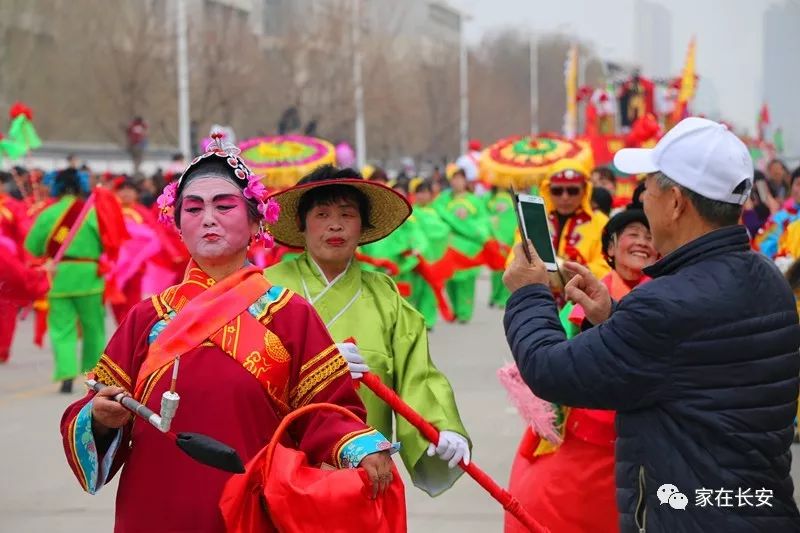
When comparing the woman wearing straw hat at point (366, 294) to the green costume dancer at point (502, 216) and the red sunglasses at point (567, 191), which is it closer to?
the red sunglasses at point (567, 191)

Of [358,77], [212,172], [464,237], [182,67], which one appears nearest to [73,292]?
[464,237]

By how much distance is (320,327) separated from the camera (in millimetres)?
3385

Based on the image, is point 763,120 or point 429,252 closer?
point 429,252

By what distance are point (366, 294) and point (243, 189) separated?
1.13 m

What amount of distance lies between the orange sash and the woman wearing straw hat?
907 mm

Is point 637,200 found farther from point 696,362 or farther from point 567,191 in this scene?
point 696,362

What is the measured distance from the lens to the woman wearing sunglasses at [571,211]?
7133 millimetres

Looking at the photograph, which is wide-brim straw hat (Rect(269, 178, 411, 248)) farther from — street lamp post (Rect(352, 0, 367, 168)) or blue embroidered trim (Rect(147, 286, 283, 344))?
street lamp post (Rect(352, 0, 367, 168))

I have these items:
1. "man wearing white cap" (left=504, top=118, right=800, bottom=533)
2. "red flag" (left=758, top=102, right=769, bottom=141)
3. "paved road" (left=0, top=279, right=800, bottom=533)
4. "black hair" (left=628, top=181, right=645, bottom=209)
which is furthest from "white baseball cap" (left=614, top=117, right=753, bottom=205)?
"red flag" (left=758, top=102, right=769, bottom=141)

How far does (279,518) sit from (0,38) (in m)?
24.0

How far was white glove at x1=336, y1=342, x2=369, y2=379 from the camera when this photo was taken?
3797 millimetres

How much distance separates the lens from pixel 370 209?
4625 mm

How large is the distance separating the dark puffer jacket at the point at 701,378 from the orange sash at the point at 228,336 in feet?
2.20

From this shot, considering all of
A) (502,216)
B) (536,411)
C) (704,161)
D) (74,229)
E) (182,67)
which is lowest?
(502,216)
